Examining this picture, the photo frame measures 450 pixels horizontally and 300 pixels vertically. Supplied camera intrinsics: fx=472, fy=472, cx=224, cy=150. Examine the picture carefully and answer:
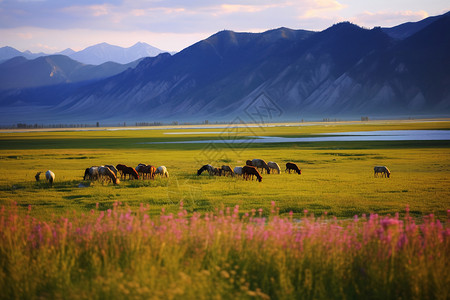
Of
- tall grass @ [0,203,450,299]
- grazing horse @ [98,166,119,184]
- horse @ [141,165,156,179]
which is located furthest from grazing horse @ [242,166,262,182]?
tall grass @ [0,203,450,299]

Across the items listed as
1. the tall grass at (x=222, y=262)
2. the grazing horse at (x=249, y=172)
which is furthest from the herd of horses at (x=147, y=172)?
the tall grass at (x=222, y=262)

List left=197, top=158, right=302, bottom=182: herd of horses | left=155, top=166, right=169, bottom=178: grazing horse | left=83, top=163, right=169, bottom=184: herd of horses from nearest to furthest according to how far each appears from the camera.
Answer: left=83, top=163, right=169, bottom=184: herd of horses → left=197, top=158, right=302, bottom=182: herd of horses → left=155, top=166, right=169, bottom=178: grazing horse

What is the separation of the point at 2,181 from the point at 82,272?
18.8 m

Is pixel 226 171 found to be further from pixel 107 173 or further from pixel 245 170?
pixel 107 173

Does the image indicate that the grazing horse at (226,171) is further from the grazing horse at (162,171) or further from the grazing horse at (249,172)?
the grazing horse at (162,171)

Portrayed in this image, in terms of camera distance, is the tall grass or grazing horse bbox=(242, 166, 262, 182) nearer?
the tall grass

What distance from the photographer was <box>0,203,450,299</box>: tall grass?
8.50 metres

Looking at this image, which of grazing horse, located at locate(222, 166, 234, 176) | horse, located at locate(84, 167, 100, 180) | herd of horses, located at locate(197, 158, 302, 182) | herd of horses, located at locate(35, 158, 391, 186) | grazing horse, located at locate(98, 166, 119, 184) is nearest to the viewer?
grazing horse, located at locate(98, 166, 119, 184)

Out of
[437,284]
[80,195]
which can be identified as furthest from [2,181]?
[437,284]

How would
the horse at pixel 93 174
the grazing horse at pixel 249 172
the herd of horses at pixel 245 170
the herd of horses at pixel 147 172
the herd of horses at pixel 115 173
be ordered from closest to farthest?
the herd of horses at pixel 115 173 < the herd of horses at pixel 147 172 < the horse at pixel 93 174 < the grazing horse at pixel 249 172 < the herd of horses at pixel 245 170

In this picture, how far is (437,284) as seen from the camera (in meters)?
8.59

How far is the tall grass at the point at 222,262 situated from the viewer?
27.9 ft

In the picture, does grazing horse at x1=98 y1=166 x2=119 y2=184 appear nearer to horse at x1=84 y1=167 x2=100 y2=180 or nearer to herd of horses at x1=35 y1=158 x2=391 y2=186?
herd of horses at x1=35 y1=158 x2=391 y2=186

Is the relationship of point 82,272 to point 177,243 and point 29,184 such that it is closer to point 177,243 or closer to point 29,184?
point 177,243
